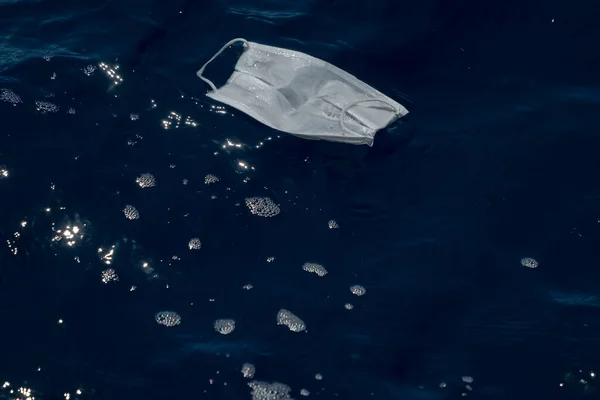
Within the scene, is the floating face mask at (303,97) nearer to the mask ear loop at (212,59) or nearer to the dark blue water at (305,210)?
the mask ear loop at (212,59)

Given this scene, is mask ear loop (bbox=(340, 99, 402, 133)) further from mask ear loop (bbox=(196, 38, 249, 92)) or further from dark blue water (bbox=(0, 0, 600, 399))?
mask ear loop (bbox=(196, 38, 249, 92))

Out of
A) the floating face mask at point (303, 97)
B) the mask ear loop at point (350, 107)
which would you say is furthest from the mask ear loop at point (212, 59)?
the mask ear loop at point (350, 107)

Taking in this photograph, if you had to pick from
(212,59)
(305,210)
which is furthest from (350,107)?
(212,59)

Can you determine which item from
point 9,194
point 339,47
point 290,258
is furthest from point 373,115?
point 9,194

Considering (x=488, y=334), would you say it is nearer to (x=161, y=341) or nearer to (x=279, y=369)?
(x=279, y=369)

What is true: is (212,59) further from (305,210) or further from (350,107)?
(305,210)

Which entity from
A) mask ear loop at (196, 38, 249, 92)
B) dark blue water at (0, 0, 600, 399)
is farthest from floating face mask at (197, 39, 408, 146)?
dark blue water at (0, 0, 600, 399)
